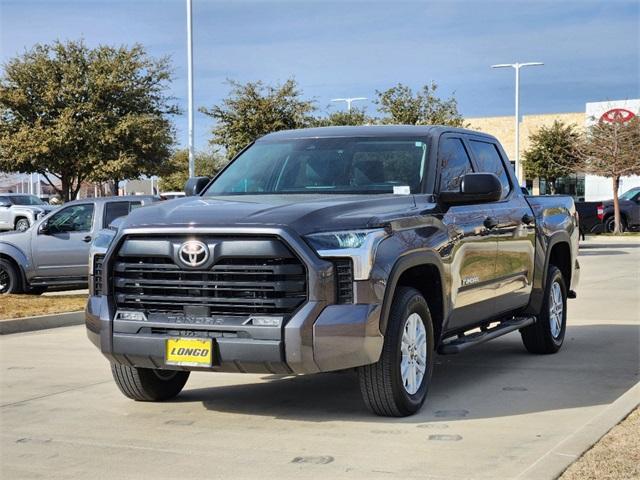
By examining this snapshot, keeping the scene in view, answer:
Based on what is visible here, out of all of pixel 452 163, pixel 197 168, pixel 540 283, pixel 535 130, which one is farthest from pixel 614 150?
pixel 197 168

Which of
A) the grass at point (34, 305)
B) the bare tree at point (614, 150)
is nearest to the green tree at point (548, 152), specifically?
the bare tree at point (614, 150)

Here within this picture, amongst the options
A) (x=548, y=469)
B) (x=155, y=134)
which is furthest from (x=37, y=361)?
(x=155, y=134)

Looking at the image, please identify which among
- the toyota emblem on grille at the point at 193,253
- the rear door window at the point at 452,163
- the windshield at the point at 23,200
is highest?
the rear door window at the point at 452,163

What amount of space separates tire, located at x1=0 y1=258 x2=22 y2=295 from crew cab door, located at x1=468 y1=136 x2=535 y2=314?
917cm

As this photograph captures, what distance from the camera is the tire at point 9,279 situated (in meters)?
15.8

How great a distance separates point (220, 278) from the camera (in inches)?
246

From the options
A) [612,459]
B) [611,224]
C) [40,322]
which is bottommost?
[40,322]

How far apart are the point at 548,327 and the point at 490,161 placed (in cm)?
171

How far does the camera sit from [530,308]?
363 inches

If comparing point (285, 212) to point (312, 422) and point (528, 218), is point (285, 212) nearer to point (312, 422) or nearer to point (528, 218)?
point (312, 422)

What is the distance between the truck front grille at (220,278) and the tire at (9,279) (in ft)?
32.5

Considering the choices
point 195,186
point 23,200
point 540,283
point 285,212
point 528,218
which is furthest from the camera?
point 23,200

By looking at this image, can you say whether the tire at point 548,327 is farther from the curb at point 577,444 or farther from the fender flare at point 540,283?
the curb at point 577,444

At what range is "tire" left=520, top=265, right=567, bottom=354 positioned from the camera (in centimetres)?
949
